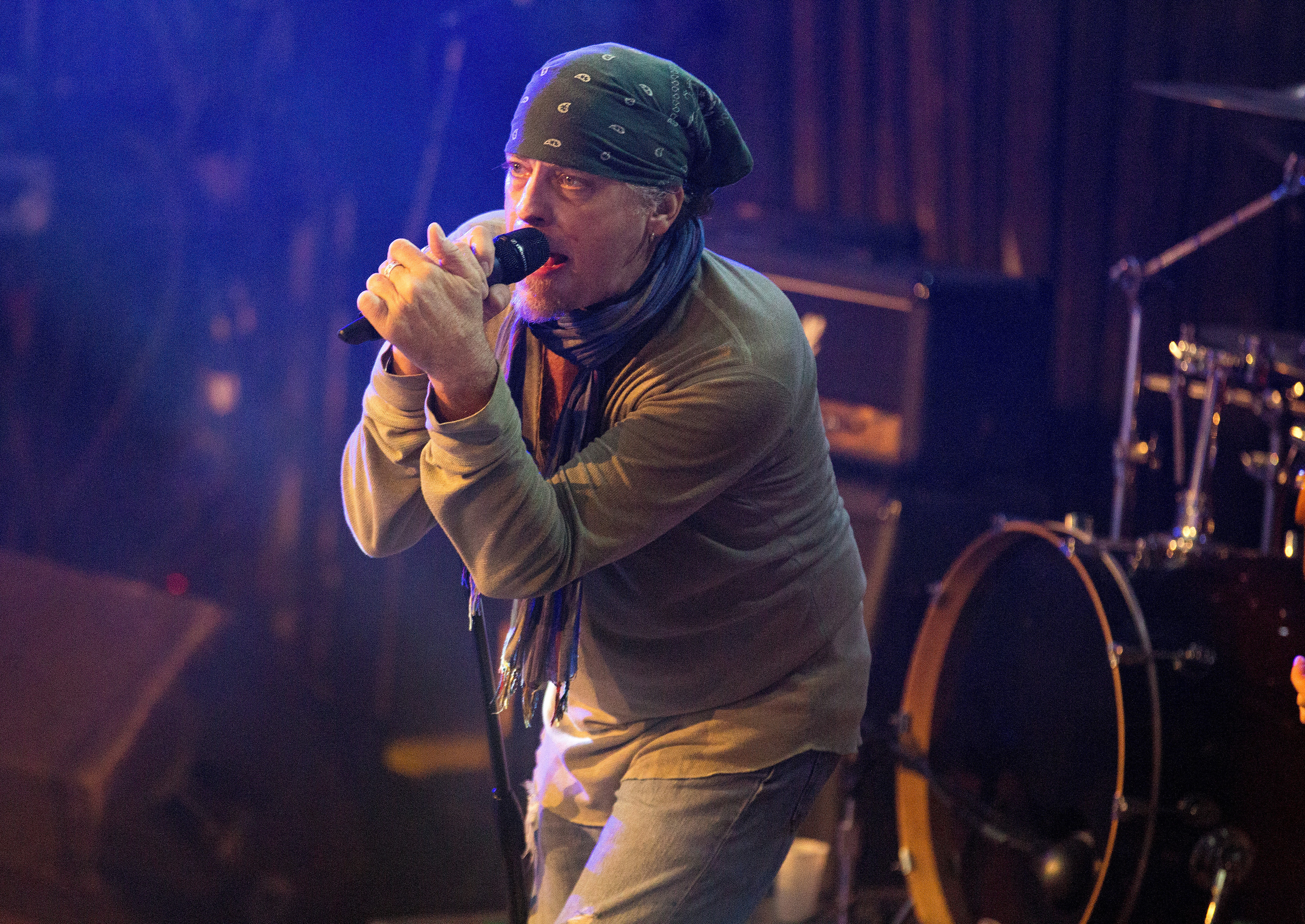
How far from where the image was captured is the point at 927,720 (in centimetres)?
342

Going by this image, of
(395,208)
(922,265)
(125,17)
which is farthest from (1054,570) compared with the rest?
(125,17)

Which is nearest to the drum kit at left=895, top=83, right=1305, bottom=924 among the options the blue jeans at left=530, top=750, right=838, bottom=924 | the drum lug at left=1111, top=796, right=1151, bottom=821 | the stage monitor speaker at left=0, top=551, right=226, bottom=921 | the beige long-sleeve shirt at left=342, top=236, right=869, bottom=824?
the drum lug at left=1111, top=796, right=1151, bottom=821

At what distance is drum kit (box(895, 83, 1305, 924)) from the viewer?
2.49 metres

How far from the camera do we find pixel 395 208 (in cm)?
399

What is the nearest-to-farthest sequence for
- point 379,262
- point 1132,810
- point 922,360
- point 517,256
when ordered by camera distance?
point 517,256 → point 1132,810 → point 922,360 → point 379,262

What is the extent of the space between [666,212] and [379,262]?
2453 millimetres

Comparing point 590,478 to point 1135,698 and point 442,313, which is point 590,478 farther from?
point 1135,698

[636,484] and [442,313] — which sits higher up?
[442,313]

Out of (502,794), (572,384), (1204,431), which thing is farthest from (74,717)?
(1204,431)

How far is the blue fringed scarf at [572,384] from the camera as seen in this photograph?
68.2 inches

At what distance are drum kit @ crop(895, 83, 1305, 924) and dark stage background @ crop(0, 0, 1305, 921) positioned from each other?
0.94 ft

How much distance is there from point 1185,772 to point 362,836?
2268mm

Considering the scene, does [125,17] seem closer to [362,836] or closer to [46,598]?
[46,598]

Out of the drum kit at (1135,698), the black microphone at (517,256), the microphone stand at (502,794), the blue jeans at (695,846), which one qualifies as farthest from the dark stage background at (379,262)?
the black microphone at (517,256)
